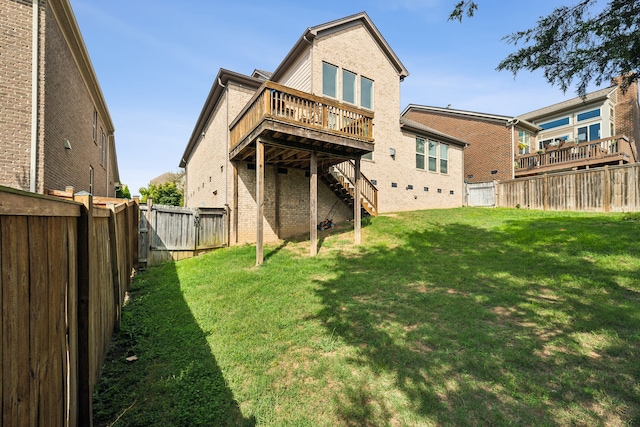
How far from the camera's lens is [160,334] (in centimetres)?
439

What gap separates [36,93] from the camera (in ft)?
23.9

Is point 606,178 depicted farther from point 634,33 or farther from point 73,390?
point 73,390

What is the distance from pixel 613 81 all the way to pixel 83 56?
16.9 metres

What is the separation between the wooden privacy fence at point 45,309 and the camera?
146 centimetres

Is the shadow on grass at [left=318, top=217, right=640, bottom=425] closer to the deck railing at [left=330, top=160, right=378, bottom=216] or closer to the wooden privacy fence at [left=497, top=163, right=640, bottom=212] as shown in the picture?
the deck railing at [left=330, top=160, right=378, bottom=216]

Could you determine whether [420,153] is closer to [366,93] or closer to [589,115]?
[366,93]

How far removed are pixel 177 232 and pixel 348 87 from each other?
393 inches

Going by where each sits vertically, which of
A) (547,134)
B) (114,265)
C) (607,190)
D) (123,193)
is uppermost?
(547,134)

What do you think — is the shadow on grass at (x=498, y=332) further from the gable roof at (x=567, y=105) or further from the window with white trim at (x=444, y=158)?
the gable roof at (x=567, y=105)

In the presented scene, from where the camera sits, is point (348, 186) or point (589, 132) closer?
point (348, 186)

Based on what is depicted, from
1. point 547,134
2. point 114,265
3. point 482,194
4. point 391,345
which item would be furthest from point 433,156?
point 114,265

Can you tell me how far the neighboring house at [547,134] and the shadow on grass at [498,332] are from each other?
1343 cm

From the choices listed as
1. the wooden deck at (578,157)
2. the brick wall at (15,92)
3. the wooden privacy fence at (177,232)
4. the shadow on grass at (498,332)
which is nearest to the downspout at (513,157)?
the wooden deck at (578,157)

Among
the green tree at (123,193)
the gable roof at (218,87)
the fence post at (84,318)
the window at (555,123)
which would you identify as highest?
the window at (555,123)
